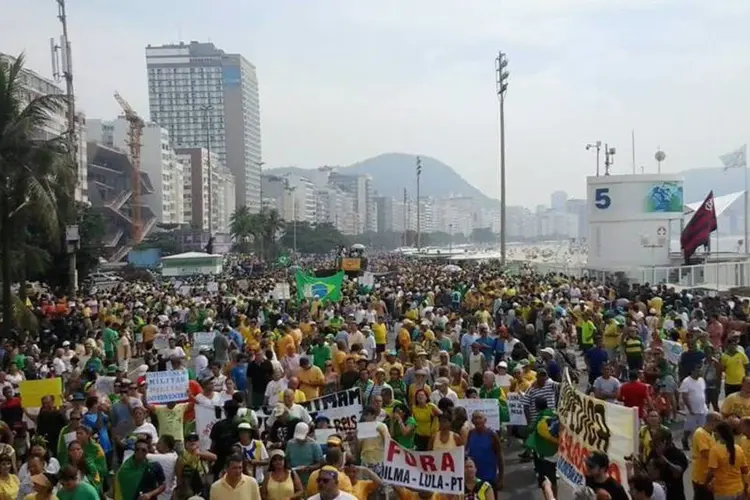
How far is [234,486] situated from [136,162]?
117 metres

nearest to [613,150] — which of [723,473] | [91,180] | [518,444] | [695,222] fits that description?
[695,222]

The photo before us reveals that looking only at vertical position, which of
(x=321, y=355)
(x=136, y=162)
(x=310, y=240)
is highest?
(x=136, y=162)

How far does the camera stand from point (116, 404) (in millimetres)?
9656

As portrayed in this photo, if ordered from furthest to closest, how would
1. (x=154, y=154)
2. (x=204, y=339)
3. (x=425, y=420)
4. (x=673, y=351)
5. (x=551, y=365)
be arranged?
(x=154, y=154), (x=204, y=339), (x=673, y=351), (x=551, y=365), (x=425, y=420)

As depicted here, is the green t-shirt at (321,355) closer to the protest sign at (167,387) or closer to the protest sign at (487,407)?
the protest sign at (167,387)

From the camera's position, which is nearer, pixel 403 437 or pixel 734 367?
pixel 403 437

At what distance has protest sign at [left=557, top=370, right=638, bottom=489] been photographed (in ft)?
22.4

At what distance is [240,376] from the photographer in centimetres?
1234

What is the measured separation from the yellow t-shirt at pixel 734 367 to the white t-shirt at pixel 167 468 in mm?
7333

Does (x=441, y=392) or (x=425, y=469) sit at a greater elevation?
(x=441, y=392)

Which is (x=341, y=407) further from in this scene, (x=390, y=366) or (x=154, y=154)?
(x=154, y=154)

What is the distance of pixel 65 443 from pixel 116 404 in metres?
1.42

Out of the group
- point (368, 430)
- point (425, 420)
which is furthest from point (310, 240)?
point (368, 430)

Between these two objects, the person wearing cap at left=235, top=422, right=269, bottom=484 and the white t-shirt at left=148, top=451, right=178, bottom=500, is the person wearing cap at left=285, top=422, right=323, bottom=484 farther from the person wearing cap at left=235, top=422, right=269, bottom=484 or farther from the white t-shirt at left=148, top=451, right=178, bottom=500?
the white t-shirt at left=148, top=451, right=178, bottom=500
